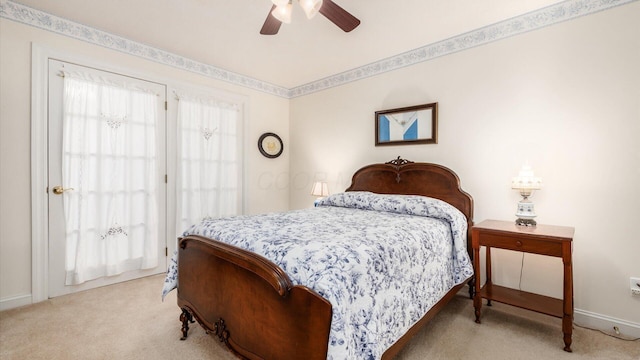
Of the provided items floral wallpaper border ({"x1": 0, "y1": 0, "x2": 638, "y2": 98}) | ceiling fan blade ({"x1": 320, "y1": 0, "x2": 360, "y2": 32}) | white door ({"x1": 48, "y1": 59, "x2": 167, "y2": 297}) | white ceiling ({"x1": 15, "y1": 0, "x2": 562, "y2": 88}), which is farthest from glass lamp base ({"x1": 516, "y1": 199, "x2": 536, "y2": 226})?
white door ({"x1": 48, "y1": 59, "x2": 167, "y2": 297})

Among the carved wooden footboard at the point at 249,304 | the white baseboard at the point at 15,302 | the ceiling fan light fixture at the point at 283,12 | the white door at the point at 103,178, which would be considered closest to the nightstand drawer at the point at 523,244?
the carved wooden footboard at the point at 249,304

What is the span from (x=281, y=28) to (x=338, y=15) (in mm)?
940

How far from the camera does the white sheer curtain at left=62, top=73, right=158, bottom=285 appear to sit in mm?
2604

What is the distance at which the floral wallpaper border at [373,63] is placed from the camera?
2244 mm

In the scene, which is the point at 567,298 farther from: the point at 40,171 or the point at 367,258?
the point at 40,171

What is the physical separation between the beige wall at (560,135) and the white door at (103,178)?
9.55ft

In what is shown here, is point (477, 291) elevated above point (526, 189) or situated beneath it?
situated beneath

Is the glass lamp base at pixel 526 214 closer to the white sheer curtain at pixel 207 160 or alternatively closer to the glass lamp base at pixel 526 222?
the glass lamp base at pixel 526 222

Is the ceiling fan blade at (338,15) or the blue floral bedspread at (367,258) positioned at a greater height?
the ceiling fan blade at (338,15)

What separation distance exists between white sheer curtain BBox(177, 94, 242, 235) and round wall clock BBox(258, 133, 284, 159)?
0.37 metres

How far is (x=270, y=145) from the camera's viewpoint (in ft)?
13.9

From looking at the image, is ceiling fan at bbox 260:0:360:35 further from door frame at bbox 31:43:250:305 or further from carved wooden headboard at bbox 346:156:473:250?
door frame at bbox 31:43:250:305

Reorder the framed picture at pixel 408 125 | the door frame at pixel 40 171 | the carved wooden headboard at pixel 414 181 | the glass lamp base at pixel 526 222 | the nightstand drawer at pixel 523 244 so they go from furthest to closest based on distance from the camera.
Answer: the framed picture at pixel 408 125 < the carved wooden headboard at pixel 414 181 < the door frame at pixel 40 171 < the glass lamp base at pixel 526 222 < the nightstand drawer at pixel 523 244

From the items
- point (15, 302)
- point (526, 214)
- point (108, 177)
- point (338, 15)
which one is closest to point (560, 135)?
point (526, 214)
